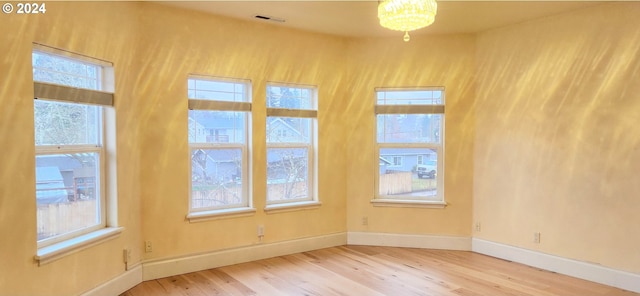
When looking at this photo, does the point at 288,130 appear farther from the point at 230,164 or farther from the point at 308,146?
the point at 230,164

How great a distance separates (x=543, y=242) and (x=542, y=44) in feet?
6.68

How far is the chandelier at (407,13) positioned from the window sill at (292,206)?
2.57 metres

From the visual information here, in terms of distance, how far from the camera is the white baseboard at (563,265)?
346cm

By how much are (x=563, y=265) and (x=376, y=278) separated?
1875mm

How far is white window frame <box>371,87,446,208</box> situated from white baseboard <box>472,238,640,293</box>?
71cm

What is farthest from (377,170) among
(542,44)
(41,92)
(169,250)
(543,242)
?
(41,92)

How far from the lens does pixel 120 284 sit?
132 inches

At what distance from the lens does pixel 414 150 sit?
190 inches

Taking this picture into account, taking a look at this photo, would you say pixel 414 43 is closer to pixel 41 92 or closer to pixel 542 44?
pixel 542 44

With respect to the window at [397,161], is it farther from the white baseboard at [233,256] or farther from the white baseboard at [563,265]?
the white baseboard at [563,265]

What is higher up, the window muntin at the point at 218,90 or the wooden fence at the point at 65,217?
the window muntin at the point at 218,90

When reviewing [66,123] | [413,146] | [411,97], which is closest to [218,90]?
[66,123]

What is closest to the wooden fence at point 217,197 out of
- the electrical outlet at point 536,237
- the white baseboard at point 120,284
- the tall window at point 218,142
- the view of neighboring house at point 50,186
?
the tall window at point 218,142

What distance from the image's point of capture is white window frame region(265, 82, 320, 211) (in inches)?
175
